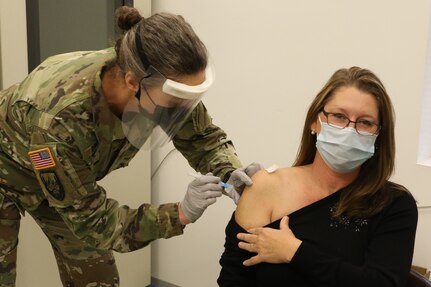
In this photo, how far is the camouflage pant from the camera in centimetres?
177

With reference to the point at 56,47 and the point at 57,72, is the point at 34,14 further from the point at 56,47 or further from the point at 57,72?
the point at 57,72

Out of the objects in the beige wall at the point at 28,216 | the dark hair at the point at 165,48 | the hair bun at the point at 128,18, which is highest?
the hair bun at the point at 128,18

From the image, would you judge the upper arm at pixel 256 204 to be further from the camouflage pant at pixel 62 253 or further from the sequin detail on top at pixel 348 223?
the camouflage pant at pixel 62 253

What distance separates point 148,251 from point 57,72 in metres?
1.78

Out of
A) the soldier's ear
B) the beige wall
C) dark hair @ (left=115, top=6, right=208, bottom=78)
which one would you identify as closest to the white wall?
the beige wall

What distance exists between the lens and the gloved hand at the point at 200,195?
149 centimetres

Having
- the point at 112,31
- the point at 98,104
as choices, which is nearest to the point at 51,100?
the point at 98,104

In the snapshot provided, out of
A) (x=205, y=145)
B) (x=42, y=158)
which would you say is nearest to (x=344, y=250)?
(x=205, y=145)

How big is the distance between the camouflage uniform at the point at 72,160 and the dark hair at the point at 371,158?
0.46 meters

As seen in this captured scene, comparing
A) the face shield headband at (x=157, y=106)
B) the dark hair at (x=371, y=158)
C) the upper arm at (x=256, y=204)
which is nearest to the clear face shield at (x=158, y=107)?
the face shield headband at (x=157, y=106)

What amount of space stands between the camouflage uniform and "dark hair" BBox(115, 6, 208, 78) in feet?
0.67

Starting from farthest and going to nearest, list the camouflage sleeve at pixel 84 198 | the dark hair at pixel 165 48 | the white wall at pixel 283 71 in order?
the white wall at pixel 283 71 < the camouflage sleeve at pixel 84 198 < the dark hair at pixel 165 48

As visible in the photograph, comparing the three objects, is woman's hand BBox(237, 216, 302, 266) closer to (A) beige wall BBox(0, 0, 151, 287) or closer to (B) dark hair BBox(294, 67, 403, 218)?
(B) dark hair BBox(294, 67, 403, 218)

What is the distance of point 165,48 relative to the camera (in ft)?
4.03
